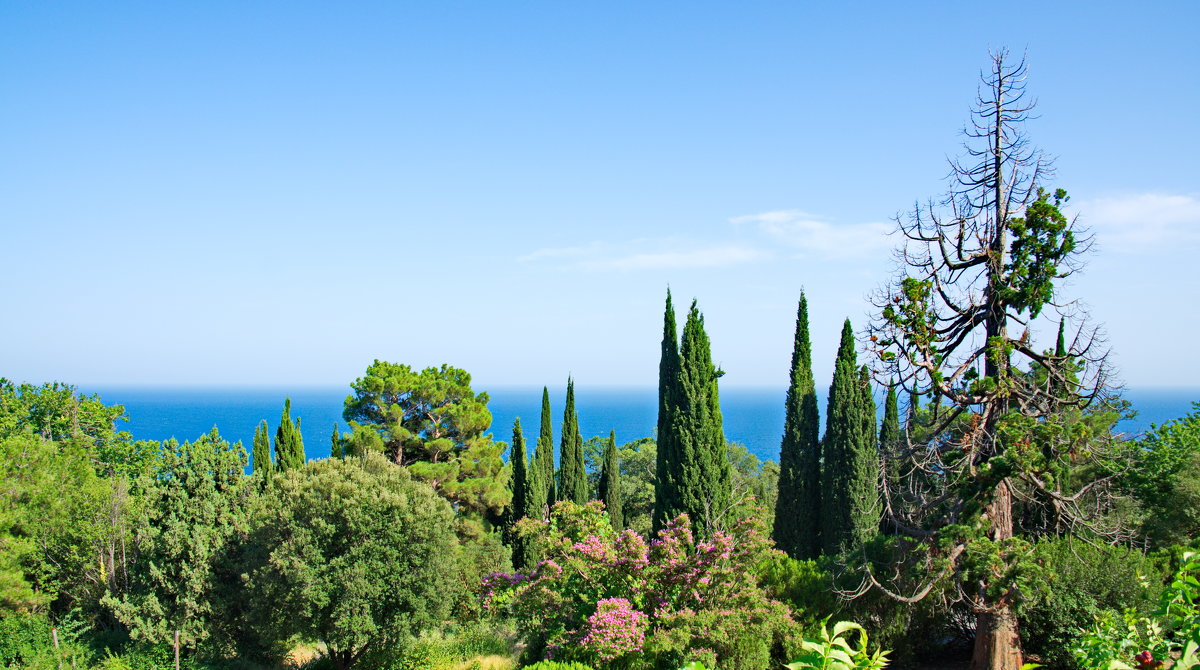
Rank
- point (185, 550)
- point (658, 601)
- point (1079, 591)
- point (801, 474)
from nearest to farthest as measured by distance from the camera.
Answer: point (1079, 591), point (658, 601), point (185, 550), point (801, 474)

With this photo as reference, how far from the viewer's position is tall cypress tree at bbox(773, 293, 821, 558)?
68.1 feet

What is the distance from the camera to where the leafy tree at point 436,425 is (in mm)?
25453

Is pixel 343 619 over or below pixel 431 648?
over

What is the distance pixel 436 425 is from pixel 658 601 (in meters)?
16.1

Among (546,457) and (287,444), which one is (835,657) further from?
(287,444)

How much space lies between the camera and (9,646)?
15703 millimetres

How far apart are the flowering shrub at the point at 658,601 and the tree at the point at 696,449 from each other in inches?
181

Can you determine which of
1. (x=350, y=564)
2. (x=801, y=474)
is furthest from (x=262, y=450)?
(x=801, y=474)

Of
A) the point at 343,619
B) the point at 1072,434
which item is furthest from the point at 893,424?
the point at 343,619

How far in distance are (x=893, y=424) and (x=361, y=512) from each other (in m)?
16.3

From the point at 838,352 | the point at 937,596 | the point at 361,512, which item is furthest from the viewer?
the point at 838,352

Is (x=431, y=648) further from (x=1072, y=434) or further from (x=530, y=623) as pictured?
(x=1072, y=434)

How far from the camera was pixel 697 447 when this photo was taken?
1739cm

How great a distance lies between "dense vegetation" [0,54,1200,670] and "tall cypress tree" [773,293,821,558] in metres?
0.09
